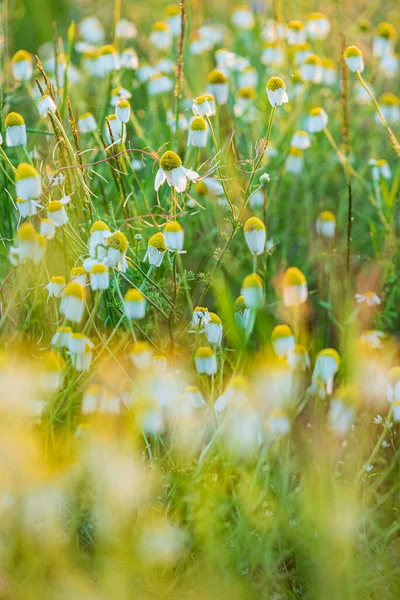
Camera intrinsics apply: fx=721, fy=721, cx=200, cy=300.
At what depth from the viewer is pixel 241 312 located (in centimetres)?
148

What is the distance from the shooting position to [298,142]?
219cm

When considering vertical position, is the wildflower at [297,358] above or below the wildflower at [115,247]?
below

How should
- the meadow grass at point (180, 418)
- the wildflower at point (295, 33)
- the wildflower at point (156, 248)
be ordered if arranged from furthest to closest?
1. the wildflower at point (295, 33)
2. the wildflower at point (156, 248)
3. the meadow grass at point (180, 418)

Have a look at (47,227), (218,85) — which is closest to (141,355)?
(47,227)

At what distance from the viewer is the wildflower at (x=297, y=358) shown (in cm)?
131

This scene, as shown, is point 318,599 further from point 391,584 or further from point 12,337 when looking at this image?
point 12,337

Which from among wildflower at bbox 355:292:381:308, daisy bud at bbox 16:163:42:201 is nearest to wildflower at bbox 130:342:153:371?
daisy bud at bbox 16:163:42:201

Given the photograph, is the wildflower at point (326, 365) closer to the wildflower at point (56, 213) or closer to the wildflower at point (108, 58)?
the wildflower at point (56, 213)

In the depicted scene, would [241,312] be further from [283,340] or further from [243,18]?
[243,18]

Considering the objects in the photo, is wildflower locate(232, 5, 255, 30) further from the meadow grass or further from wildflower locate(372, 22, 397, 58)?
the meadow grass

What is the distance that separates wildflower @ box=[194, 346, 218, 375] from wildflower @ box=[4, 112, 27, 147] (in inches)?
24.3

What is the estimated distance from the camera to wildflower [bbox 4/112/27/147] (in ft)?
5.00

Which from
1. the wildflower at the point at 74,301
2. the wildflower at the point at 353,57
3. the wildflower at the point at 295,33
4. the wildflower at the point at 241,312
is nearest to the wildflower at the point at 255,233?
the wildflower at the point at 241,312

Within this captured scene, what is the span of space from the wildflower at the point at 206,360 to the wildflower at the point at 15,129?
0.62m
